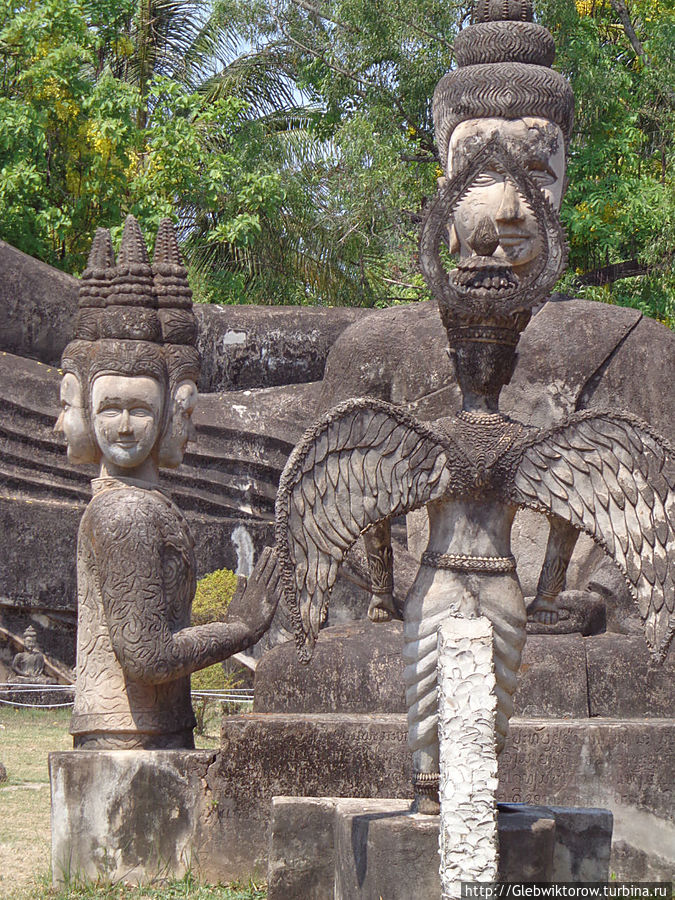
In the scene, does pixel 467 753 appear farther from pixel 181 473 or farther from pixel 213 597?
pixel 181 473

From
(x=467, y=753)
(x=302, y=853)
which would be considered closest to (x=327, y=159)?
(x=302, y=853)

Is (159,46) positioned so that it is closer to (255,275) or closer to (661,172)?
(255,275)

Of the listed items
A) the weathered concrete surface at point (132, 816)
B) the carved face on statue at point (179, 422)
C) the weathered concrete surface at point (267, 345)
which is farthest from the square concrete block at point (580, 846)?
the weathered concrete surface at point (267, 345)

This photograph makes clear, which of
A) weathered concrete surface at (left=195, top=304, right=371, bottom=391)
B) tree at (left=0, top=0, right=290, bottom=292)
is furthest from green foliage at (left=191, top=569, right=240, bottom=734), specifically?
tree at (left=0, top=0, right=290, bottom=292)

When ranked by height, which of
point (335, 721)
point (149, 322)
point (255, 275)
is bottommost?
point (335, 721)

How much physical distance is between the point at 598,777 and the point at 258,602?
140 cm

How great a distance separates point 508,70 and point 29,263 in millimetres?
5843

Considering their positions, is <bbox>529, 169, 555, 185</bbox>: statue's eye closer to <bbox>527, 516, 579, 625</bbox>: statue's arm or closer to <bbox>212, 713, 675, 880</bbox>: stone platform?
<bbox>527, 516, 579, 625</bbox>: statue's arm

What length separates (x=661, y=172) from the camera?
16688 mm

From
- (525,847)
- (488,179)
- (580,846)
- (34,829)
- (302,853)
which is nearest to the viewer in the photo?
(525,847)

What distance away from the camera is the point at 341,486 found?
387 centimetres

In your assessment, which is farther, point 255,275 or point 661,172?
point 255,275

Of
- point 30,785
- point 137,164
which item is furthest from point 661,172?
point 30,785

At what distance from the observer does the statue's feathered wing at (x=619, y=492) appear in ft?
12.6
